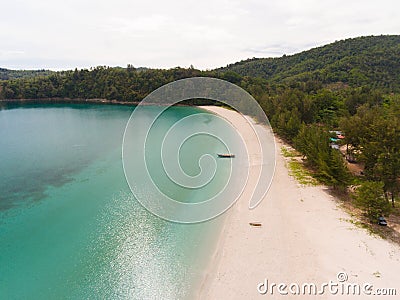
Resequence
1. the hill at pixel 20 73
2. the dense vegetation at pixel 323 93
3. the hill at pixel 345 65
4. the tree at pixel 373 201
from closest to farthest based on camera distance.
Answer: the tree at pixel 373 201, the dense vegetation at pixel 323 93, the hill at pixel 345 65, the hill at pixel 20 73

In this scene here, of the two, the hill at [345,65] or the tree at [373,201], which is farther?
the hill at [345,65]

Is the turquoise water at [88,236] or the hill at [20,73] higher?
the hill at [20,73]

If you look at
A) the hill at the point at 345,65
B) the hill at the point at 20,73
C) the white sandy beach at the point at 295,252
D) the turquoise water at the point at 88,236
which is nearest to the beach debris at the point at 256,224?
the white sandy beach at the point at 295,252

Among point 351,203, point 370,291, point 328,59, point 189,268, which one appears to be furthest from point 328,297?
point 328,59

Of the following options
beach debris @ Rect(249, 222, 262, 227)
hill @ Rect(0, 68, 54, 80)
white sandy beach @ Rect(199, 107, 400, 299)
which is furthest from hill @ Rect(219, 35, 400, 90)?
hill @ Rect(0, 68, 54, 80)

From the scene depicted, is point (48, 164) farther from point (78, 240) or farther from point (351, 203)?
point (351, 203)

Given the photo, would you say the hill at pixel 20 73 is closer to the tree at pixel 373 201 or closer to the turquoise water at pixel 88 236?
the turquoise water at pixel 88 236

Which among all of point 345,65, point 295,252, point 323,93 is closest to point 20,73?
point 345,65

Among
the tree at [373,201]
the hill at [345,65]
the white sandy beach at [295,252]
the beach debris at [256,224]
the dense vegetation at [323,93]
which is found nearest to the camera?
the white sandy beach at [295,252]
